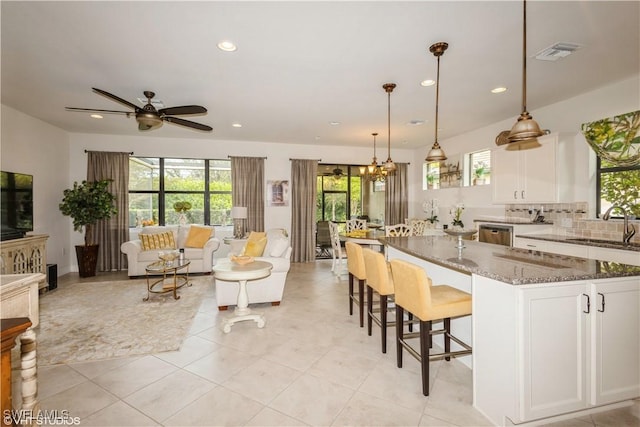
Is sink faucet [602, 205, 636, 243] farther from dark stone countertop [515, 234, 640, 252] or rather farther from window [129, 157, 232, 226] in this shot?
window [129, 157, 232, 226]

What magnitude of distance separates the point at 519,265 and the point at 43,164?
7321 mm

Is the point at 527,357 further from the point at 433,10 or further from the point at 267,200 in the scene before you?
the point at 267,200

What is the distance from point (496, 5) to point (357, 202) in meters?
6.98

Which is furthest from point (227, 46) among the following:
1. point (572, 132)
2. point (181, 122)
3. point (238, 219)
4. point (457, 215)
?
point (457, 215)

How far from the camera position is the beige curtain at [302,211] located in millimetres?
7242

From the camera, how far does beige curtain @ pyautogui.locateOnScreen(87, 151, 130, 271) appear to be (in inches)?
245

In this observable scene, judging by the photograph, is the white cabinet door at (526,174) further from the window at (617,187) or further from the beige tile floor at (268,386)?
the beige tile floor at (268,386)

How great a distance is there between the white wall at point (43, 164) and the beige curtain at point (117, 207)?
1.71 ft

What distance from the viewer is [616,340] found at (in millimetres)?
1847

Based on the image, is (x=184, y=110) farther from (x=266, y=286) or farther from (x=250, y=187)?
(x=250, y=187)

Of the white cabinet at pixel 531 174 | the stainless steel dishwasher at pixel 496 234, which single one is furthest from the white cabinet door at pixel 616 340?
the white cabinet at pixel 531 174

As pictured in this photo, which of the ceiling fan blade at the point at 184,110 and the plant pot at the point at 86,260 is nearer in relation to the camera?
the ceiling fan blade at the point at 184,110

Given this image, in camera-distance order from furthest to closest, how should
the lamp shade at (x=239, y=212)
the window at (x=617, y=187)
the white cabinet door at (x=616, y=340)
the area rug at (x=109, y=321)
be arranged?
the lamp shade at (x=239, y=212) < the window at (x=617, y=187) < the area rug at (x=109, y=321) < the white cabinet door at (x=616, y=340)

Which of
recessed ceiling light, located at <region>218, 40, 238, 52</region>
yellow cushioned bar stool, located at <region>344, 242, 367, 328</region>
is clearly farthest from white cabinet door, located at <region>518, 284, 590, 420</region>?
recessed ceiling light, located at <region>218, 40, 238, 52</region>
